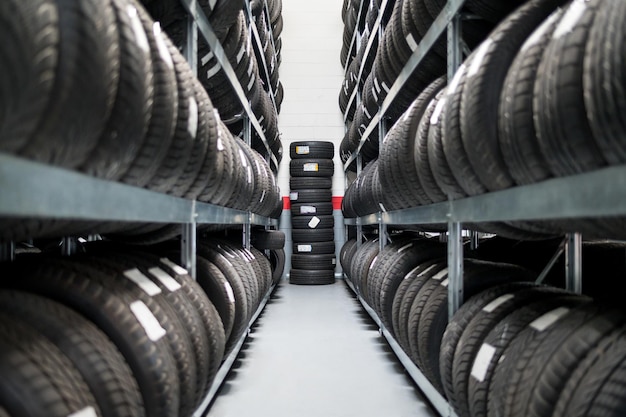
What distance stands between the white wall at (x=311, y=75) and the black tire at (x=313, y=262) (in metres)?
1.23

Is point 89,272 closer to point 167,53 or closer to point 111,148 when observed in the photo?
point 111,148

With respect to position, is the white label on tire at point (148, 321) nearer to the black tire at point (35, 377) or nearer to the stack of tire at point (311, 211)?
the black tire at point (35, 377)

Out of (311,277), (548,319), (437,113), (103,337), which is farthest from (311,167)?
(103,337)

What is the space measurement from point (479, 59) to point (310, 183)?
5050 mm

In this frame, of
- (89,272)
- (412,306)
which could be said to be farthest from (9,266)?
(412,306)

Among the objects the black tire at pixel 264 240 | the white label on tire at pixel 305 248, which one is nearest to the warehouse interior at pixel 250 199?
the black tire at pixel 264 240

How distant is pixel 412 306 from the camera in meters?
2.12

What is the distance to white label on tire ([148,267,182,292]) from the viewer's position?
1.48 metres

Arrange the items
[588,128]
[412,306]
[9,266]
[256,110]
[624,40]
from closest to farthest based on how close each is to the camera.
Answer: [624,40] → [588,128] → [9,266] → [412,306] → [256,110]

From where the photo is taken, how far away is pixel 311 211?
6320mm

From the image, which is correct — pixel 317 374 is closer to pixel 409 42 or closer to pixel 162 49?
pixel 409 42

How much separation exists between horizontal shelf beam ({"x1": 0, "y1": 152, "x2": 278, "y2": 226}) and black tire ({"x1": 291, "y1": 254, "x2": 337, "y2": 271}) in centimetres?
487

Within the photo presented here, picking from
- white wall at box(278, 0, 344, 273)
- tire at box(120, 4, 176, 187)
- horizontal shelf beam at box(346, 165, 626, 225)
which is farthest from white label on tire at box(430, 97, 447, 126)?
white wall at box(278, 0, 344, 273)

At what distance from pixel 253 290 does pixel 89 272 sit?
67.5 inches
